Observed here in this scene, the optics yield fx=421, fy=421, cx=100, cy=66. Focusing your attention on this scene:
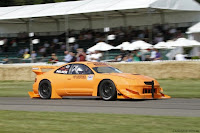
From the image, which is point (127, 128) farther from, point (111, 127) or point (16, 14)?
point (16, 14)

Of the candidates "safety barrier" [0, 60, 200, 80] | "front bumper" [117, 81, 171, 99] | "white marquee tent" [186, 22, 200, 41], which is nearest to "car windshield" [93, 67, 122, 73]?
"front bumper" [117, 81, 171, 99]

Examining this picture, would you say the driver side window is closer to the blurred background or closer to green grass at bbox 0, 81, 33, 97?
green grass at bbox 0, 81, 33, 97

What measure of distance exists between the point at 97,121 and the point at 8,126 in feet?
5.02

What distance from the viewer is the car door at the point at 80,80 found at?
1180 cm

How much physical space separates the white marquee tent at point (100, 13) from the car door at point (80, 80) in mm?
12748

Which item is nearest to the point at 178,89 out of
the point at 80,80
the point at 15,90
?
the point at 80,80

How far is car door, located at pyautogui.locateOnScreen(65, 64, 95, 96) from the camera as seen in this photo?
11.8 metres

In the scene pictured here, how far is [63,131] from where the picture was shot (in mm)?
6406

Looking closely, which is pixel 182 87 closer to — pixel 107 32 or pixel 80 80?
pixel 80 80

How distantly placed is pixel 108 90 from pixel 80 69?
4.46 ft

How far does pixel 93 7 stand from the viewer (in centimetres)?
2759

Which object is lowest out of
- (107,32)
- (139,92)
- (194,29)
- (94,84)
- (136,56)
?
(139,92)

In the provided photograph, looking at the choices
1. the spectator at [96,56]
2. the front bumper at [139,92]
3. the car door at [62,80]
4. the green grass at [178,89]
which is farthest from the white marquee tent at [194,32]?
the front bumper at [139,92]

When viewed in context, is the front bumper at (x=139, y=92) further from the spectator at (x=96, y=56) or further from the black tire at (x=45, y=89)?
the spectator at (x=96, y=56)
